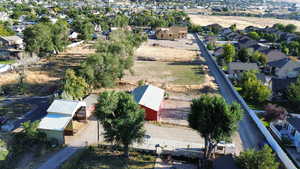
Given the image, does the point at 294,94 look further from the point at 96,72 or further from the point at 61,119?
the point at 61,119

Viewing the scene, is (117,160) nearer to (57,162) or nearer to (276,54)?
Answer: (57,162)

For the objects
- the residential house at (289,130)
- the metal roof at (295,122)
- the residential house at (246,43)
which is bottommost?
the residential house at (289,130)

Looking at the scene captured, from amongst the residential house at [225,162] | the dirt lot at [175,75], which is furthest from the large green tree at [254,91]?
the residential house at [225,162]

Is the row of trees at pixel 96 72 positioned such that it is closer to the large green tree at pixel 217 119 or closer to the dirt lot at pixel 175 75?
the dirt lot at pixel 175 75

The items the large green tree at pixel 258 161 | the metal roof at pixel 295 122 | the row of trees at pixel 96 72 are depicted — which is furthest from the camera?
the row of trees at pixel 96 72

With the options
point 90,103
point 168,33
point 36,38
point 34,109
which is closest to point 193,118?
point 90,103

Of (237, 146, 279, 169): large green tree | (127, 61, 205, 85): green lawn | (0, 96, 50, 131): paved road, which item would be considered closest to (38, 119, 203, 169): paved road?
(237, 146, 279, 169): large green tree

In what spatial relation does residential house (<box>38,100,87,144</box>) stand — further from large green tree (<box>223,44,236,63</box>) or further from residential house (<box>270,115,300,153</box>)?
large green tree (<box>223,44,236,63</box>)
